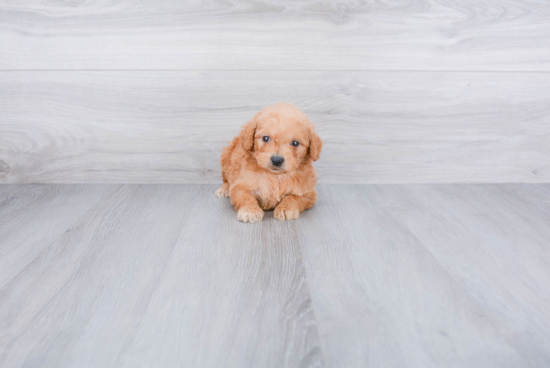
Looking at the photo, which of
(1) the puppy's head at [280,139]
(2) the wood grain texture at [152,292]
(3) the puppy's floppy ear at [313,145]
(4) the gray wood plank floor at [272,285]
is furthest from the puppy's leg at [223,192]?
(3) the puppy's floppy ear at [313,145]

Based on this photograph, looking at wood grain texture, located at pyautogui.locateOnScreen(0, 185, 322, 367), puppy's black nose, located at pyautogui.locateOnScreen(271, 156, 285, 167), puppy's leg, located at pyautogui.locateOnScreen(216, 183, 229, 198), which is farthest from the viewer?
puppy's leg, located at pyautogui.locateOnScreen(216, 183, 229, 198)

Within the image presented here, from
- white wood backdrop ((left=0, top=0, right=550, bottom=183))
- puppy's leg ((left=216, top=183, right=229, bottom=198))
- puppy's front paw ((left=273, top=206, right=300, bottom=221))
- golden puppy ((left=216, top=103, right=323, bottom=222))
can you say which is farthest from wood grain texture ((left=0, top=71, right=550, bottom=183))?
puppy's front paw ((left=273, top=206, right=300, bottom=221))

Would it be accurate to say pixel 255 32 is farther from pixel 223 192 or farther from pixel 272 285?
pixel 272 285

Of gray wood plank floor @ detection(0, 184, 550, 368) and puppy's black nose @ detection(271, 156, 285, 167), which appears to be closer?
gray wood plank floor @ detection(0, 184, 550, 368)

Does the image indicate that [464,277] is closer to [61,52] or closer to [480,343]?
[480,343]

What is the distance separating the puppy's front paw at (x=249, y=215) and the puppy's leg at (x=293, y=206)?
6 cm

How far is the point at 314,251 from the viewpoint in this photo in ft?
3.46

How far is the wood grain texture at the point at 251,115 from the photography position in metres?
1.56

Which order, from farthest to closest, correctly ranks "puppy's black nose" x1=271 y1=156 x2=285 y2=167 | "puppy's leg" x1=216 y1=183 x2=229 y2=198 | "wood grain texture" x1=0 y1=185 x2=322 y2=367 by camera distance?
1. "puppy's leg" x1=216 y1=183 x2=229 y2=198
2. "puppy's black nose" x1=271 y1=156 x2=285 y2=167
3. "wood grain texture" x1=0 y1=185 x2=322 y2=367

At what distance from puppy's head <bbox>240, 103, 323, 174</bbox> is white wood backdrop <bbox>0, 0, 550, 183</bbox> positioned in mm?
341

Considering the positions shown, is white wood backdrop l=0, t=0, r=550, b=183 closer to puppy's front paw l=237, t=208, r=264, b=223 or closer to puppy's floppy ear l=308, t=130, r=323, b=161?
puppy's floppy ear l=308, t=130, r=323, b=161

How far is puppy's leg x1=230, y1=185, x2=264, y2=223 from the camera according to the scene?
124cm

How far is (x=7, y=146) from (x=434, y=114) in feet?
5.65

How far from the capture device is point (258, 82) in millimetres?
1555
